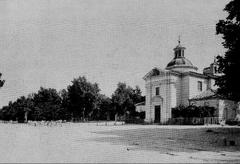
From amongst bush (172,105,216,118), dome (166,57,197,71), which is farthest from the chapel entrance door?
dome (166,57,197,71)

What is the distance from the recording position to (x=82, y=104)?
224 feet

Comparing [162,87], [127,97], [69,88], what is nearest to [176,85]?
[162,87]

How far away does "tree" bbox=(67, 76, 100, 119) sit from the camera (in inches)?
2687

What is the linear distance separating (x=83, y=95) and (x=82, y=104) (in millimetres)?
2159

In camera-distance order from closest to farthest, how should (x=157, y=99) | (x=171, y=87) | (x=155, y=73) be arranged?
(x=171, y=87) → (x=157, y=99) → (x=155, y=73)

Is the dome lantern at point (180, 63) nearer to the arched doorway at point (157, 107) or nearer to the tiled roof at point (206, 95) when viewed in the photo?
the tiled roof at point (206, 95)

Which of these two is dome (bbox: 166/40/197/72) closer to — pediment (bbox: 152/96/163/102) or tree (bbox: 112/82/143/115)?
pediment (bbox: 152/96/163/102)

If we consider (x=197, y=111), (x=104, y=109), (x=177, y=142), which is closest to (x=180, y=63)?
(x=197, y=111)

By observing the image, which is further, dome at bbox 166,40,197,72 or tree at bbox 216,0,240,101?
dome at bbox 166,40,197,72

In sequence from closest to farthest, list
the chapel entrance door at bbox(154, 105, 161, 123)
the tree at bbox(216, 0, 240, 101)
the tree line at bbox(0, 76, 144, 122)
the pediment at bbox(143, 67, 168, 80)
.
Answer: the tree at bbox(216, 0, 240, 101) → the pediment at bbox(143, 67, 168, 80) → the chapel entrance door at bbox(154, 105, 161, 123) → the tree line at bbox(0, 76, 144, 122)

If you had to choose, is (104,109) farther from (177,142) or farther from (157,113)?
(177,142)

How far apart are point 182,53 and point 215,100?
12.8m

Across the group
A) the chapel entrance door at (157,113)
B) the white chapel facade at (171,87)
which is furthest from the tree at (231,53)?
the chapel entrance door at (157,113)

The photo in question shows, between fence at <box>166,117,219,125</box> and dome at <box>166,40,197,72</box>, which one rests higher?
dome at <box>166,40,197,72</box>
